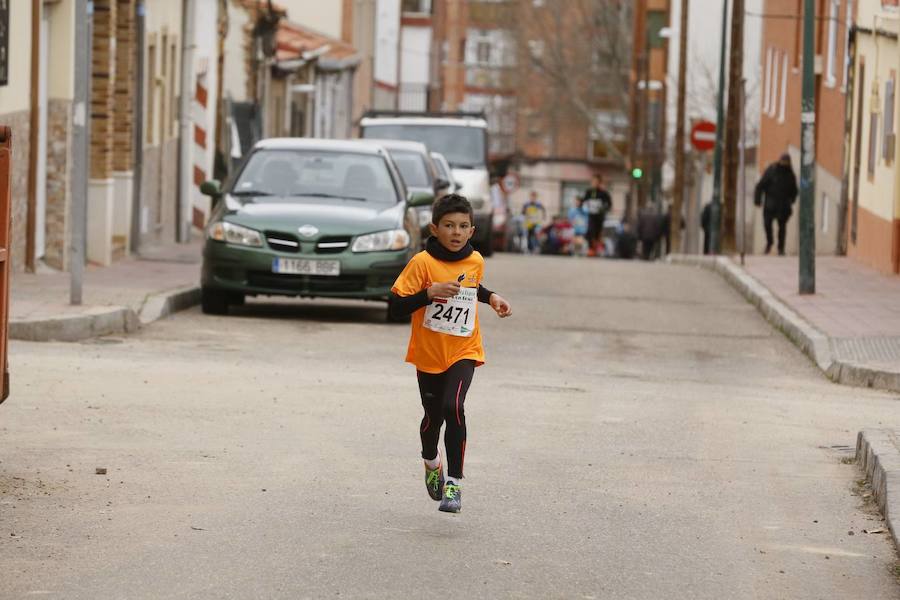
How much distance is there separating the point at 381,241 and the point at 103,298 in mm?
2413

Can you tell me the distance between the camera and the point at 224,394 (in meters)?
11.8

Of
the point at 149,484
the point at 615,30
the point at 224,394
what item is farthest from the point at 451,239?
the point at 615,30

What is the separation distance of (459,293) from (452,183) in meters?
22.1

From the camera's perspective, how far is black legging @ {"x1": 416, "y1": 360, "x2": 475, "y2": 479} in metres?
7.98

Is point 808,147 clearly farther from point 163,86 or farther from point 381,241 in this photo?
point 163,86

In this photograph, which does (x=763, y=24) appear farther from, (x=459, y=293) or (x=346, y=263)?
(x=459, y=293)

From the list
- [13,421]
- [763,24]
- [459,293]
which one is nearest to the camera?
[459,293]

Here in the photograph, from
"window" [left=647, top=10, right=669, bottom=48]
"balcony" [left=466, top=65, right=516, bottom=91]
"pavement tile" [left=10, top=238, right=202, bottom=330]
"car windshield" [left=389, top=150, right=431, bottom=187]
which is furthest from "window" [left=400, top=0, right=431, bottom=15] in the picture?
"pavement tile" [left=10, top=238, right=202, bottom=330]

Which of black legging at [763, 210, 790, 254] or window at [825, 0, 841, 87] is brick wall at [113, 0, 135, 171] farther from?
window at [825, 0, 841, 87]

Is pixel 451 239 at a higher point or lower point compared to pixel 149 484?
higher

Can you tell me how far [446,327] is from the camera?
26.3ft

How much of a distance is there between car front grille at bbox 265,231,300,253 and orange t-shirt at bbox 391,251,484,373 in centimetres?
968

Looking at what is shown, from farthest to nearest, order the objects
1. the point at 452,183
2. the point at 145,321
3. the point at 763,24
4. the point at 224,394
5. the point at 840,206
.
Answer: the point at 763,24, the point at 840,206, the point at 452,183, the point at 145,321, the point at 224,394

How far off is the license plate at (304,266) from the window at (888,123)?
11816mm
